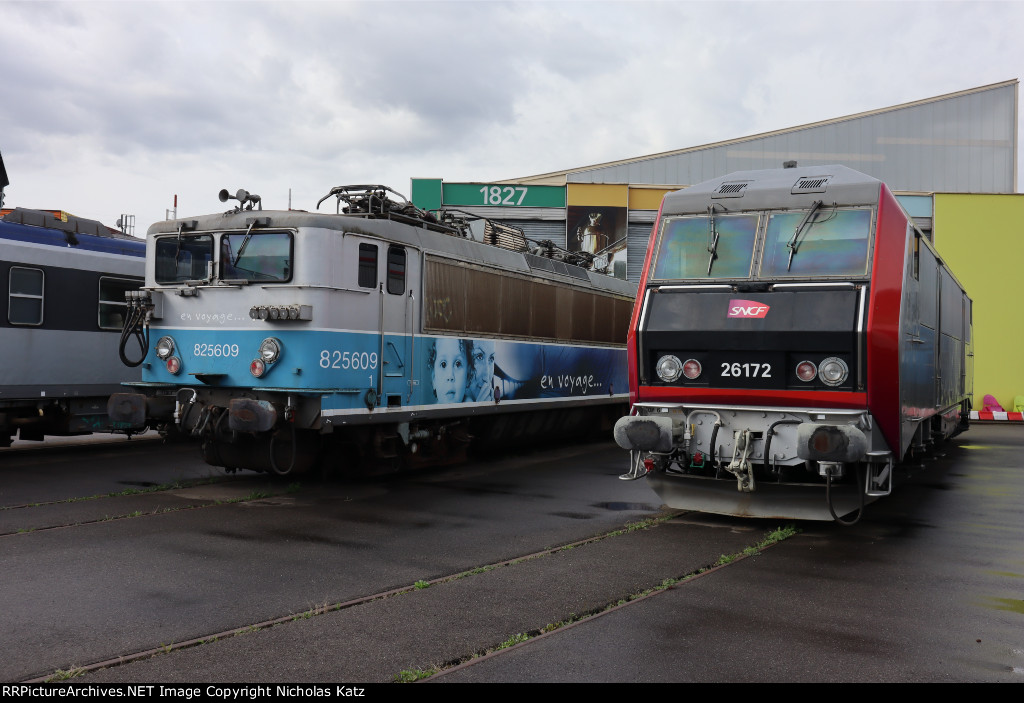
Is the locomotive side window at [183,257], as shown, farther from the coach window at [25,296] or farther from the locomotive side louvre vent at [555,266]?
the locomotive side louvre vent at [555,266]

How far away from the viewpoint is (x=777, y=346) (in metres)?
7.79

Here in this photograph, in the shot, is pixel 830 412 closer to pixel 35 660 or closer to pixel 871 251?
pixel 871 251

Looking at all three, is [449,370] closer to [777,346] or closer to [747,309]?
[747,309]

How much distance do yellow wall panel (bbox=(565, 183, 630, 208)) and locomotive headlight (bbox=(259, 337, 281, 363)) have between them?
18.6 m

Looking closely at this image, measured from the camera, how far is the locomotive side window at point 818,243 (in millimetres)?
7895

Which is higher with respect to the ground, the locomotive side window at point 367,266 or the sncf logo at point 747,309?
the locomotive side window at point 367,266

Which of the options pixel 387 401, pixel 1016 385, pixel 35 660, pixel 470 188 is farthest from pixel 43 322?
pixel 1016 385

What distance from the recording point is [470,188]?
27562 millimetres

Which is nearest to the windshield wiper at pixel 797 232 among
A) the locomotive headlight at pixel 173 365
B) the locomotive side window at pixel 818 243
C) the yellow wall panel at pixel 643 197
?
the locomotive side window at pixel 818 243

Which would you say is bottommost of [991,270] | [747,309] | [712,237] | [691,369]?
[691,369]

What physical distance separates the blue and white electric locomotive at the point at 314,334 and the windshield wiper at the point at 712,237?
4035 millimetres

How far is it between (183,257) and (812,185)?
729 cm

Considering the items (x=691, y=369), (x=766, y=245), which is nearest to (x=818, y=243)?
(x=766, y=245)
